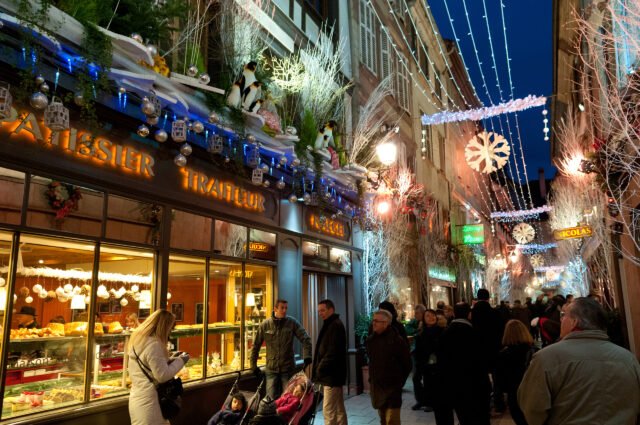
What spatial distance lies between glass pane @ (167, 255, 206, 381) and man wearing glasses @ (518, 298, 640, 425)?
235 inches

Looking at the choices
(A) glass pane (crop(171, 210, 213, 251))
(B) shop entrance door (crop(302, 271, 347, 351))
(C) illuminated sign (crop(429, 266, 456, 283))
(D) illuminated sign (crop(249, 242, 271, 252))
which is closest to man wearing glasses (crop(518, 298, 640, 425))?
(A) glass pane (crop(171, 210, 213, 251))

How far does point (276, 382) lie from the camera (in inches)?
327

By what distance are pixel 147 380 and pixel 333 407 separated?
124 inches

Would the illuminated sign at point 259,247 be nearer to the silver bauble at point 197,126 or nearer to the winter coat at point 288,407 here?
the silver bauble at point 197,126

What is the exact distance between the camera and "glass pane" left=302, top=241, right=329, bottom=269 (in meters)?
11.5

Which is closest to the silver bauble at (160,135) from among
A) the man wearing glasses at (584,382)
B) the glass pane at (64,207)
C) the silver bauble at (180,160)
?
the silver bauble at (180,160)

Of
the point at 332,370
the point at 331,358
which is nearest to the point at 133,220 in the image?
the point at 331,358

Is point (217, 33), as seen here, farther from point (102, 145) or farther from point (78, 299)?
point (78, 299)

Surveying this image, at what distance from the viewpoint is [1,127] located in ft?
17.9

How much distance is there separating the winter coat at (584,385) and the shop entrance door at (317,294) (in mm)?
9020

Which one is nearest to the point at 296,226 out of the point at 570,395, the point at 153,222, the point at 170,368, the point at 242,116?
the point at 242,116

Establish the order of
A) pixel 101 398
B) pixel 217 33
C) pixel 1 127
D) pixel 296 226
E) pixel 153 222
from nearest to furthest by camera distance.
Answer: pixel 1 127, pixel 101 398, pixel 153 222, pixel 217 33, pixel 296 226

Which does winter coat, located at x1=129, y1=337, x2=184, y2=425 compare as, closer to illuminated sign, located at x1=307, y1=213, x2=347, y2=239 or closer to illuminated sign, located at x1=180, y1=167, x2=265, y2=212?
illuminated sign, located at x1=180, y1=167, x2=265, y2=212

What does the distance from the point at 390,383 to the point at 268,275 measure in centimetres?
427
